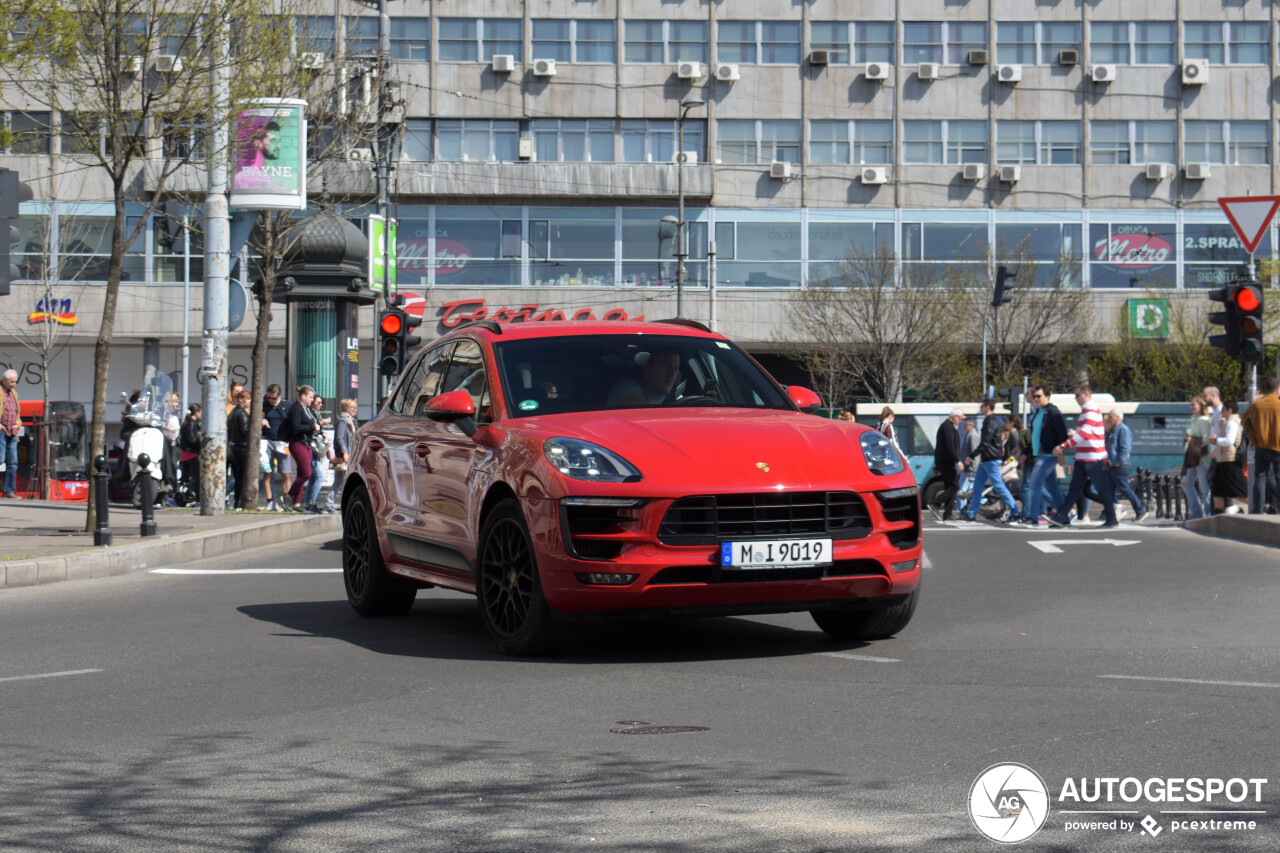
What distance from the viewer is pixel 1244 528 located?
54.5 feet

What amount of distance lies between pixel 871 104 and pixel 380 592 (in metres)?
48.8

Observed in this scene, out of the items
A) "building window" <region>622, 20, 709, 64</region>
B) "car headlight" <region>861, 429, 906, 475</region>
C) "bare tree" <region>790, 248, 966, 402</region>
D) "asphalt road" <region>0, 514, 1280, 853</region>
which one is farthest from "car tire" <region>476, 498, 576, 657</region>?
"building window" <region>622, 20, 709, 64</region>

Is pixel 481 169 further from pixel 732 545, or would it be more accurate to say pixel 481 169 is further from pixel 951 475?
pixel 732 545

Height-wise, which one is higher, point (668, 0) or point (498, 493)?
point (668, 0)

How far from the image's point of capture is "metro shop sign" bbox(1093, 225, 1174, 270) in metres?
55.2

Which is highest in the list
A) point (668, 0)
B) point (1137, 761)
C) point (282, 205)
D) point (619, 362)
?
point (668, 0)

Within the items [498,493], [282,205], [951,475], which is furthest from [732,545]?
[951,475]

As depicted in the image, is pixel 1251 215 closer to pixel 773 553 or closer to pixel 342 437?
pixel 773 553

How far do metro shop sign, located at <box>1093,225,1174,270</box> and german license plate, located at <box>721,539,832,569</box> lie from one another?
50450 mm

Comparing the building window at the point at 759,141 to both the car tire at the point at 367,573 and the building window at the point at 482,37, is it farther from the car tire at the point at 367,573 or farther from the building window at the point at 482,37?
the car tire at the point at 367,573

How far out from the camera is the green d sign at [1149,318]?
53906 mm

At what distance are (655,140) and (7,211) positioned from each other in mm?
42532

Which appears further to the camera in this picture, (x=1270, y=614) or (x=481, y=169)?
(x=481, y=169)

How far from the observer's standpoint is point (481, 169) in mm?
53844
